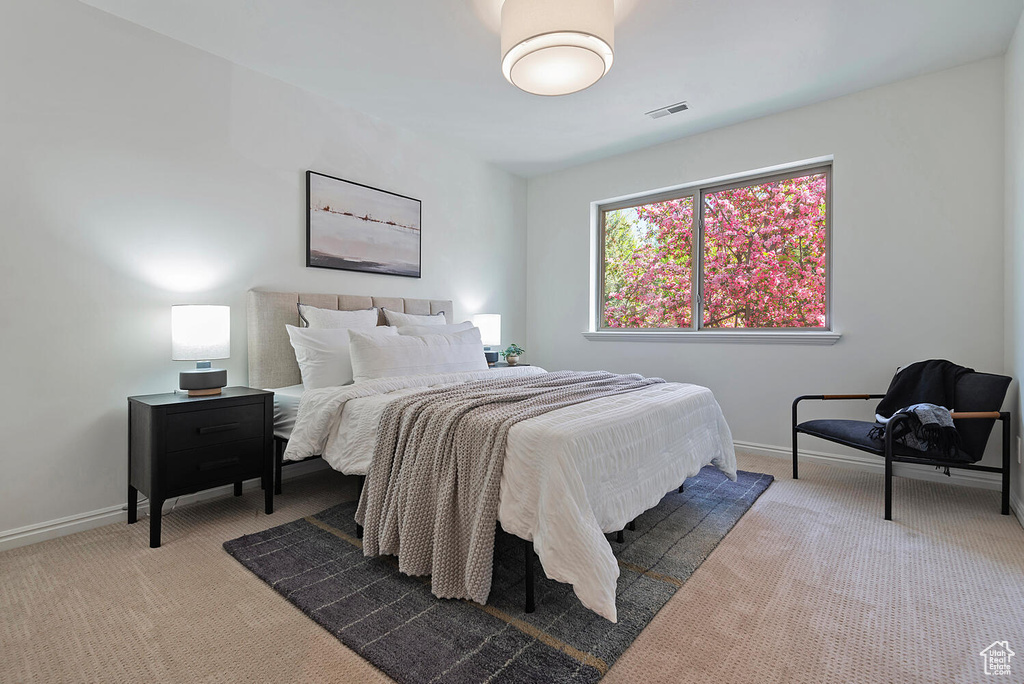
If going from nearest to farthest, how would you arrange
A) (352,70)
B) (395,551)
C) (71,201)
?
(395,551) → (71,201) → (352,70)

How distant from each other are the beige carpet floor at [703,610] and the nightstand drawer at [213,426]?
46 cm

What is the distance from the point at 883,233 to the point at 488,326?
3.09 meters

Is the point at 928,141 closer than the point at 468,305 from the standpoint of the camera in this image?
Yes

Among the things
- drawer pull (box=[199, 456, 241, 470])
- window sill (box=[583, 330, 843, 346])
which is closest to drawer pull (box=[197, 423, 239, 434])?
drawer pull (box=[199, 456, 241, 470])

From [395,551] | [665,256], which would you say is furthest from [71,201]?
[665,256]

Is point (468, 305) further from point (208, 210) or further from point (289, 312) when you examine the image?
point (208, 210)

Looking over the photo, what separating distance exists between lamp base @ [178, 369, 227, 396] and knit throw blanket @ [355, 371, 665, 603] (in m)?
1.05

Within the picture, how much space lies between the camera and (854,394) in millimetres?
3398

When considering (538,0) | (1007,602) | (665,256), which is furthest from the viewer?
(665,256)

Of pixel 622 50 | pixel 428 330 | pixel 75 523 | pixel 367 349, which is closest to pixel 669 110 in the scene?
pixel 622 50

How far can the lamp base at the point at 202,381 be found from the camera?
8.09ft

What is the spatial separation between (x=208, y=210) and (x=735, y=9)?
312 centimetres

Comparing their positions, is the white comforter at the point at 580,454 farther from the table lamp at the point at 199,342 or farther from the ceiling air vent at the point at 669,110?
the ceiling air vent at the point at 669,110

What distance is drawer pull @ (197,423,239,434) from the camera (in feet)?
7.78
